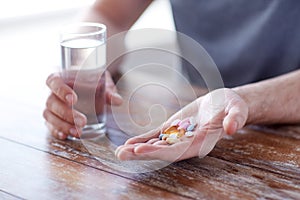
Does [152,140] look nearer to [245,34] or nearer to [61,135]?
[61,135]

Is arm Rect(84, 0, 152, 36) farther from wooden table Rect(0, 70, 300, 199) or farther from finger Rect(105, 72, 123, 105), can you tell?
wooden table Rect(0, 70, 300, 199)

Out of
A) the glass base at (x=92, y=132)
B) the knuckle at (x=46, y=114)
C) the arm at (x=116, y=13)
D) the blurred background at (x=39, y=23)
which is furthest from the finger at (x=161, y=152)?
the blurred background at (x=39, y=23)

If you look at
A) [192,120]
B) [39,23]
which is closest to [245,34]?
[192,120]

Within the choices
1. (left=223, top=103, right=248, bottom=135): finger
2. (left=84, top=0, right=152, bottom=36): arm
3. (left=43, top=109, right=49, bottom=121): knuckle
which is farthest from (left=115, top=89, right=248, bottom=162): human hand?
(left=84, top=0, right=152, bottom=36): arm

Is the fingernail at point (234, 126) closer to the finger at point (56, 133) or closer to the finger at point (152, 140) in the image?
the finger at point (152, 140)

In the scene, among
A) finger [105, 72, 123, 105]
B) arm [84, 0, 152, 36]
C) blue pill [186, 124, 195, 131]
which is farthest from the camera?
arm [84, 0, 152, 36]
